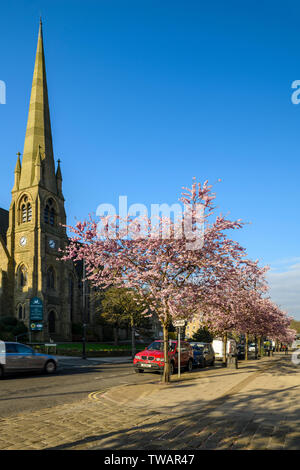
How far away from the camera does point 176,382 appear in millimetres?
13945

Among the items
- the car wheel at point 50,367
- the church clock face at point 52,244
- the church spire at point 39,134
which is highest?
the church spire at point 39,134

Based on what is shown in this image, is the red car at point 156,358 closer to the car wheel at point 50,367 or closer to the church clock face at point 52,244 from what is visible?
the car wheel at point 50,367

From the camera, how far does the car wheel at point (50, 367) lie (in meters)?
16.7

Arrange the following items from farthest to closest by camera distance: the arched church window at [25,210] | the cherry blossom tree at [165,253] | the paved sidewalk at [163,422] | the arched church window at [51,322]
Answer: the arched church window at [25,210]
the arched church window at [51,322]
the cherry blossom tree at [165,253]
the paved sidewalk at [163,422]

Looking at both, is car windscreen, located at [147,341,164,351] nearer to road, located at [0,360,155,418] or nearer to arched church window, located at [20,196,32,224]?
road, located at [0,360,155,418]

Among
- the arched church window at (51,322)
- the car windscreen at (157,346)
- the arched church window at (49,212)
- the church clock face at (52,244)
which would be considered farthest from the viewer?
the arched church window at (49,212)

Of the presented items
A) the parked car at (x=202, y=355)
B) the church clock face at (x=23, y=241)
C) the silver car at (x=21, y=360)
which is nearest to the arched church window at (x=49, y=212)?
the church clock face at (x=23, y=241)

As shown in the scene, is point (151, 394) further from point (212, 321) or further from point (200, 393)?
point (212, 321)

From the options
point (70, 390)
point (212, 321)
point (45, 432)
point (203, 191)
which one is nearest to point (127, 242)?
point (203, 191)

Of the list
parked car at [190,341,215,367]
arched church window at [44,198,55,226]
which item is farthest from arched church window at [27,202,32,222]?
parked car at [190,341,215,367]

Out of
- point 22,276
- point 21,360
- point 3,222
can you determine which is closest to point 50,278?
point 22,276

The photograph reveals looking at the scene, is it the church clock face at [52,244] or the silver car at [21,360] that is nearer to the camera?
the silver car at [21,360]

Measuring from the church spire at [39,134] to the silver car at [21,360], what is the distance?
36.2 metres
